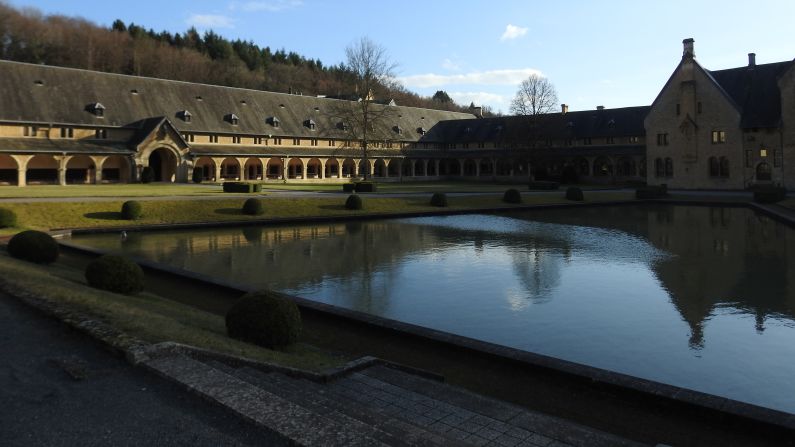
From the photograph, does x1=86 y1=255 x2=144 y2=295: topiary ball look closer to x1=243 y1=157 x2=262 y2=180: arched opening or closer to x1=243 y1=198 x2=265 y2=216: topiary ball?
x1=243 y1=198 x2=265 y2=216: topiary ball

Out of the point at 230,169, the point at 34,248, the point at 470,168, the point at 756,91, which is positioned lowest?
the point at 34,248

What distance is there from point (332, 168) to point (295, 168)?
458 cm

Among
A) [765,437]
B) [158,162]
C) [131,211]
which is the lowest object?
[765,437]

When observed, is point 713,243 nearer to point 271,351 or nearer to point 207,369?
point 271,351

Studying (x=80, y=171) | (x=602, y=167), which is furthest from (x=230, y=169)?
(x=602, y=167)

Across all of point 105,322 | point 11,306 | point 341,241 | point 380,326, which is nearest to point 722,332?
point 380,326

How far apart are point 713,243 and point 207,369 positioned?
19.5 metres

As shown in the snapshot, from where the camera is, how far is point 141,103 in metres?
50.4

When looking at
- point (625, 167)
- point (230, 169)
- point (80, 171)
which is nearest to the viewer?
point (80, 171)

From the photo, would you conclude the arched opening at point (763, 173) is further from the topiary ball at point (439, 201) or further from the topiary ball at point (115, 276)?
the topiary ball at point (115, 276)

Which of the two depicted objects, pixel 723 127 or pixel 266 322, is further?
pixel 723 127

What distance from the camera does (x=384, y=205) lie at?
33781 mm

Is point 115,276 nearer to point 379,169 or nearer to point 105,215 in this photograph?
point 105,215

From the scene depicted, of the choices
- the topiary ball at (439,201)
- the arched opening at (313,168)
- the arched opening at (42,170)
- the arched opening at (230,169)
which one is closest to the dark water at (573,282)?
Answer: the topiary ball at (439,201)
